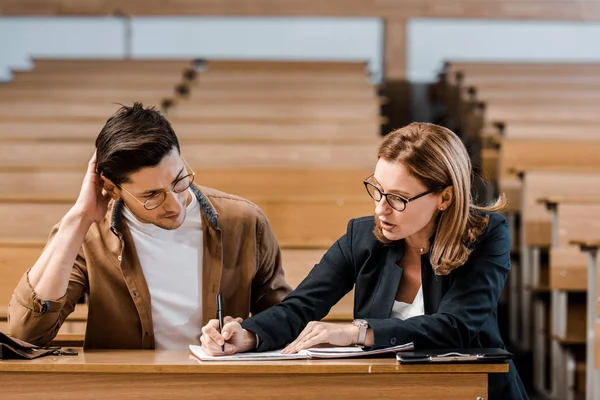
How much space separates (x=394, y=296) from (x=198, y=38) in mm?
2186

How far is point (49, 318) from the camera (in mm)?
839

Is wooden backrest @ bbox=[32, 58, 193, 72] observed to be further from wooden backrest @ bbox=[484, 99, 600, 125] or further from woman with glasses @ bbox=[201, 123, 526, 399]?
woman with glasses @ bbox=[201, 123, 526, 399]

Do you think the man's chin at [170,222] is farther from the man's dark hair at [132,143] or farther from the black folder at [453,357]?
the black folder at [453,357]

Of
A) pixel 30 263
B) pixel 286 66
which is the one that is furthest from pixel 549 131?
pixel 30 263

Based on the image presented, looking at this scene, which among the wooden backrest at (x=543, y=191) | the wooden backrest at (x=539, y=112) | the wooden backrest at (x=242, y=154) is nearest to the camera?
the wooden backrest at (x=543, y=191)

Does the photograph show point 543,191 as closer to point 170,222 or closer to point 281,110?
point 281,110

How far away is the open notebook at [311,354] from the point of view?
743 millimetres

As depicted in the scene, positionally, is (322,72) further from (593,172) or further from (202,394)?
(202,394)

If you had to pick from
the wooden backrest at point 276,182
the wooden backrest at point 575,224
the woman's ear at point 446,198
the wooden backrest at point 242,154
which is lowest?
the wooden backrest at point 575,224

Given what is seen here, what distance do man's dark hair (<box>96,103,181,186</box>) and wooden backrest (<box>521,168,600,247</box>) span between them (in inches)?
36.4

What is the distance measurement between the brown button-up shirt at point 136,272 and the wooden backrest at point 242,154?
873 millimetres

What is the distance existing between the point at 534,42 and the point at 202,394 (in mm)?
2419

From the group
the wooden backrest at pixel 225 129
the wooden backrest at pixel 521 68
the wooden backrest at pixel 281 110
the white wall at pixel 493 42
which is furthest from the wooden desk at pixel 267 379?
the white wall at pixel 493 42

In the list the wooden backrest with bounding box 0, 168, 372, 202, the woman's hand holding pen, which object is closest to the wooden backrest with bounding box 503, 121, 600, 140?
the wooden backrest with bounding box 0, 168, 372, 202
